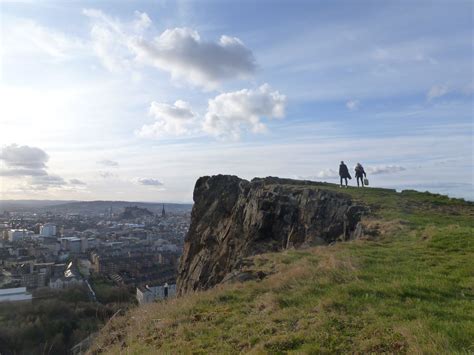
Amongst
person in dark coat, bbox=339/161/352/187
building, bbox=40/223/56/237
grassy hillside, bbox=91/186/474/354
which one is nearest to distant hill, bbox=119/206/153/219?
building, bbox=40/223/56/237

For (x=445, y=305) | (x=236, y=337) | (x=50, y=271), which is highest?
(x=445, y=305)

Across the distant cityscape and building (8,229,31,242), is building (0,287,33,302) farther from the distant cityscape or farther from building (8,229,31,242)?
building (8,229,31,242)

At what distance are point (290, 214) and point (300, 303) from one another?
1399 centimetres

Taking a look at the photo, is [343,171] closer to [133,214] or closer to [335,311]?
[335,311]

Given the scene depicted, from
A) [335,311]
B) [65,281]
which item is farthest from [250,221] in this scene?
[65,281]

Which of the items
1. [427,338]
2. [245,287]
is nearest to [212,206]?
[245,287]

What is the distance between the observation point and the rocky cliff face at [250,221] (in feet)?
60.6

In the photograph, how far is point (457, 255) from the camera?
997 cm

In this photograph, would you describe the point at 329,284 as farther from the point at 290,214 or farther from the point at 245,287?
the point at 290,214

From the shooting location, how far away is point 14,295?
93.6 ft

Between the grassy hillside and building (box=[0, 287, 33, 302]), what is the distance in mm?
23270

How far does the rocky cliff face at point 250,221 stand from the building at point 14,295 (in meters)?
11.7

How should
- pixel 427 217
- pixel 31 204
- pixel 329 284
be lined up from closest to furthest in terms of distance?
1. pixel 329 284
2. pixel 427 217
3. pixel 31 204

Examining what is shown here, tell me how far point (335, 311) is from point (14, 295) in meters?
29.9
